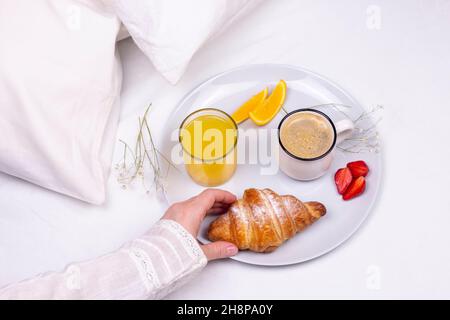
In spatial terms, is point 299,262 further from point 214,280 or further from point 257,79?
point 257,79

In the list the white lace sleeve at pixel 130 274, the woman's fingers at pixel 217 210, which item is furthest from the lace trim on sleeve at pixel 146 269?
the woman's fingers at pixel 217 210

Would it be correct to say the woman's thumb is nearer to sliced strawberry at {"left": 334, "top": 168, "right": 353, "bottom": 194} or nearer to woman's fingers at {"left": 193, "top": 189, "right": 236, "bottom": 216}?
woman's fingers at {"left": 193, "top": 189, "right": 236, "bottom": 216}

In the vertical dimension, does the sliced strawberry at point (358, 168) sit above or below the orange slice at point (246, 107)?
below

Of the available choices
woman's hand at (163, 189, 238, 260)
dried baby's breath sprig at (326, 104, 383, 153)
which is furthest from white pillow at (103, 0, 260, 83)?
dried baby's breath sprig at (326, 104, 383, 153)

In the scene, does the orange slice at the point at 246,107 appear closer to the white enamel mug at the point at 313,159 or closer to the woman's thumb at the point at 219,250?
the white enamel mug at the point at 313,159

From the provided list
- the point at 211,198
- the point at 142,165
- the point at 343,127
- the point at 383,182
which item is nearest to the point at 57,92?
the point at 142,165
